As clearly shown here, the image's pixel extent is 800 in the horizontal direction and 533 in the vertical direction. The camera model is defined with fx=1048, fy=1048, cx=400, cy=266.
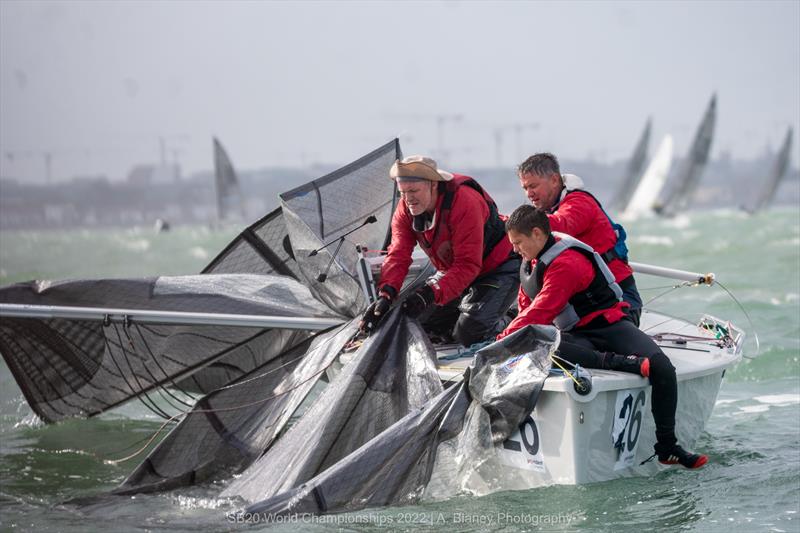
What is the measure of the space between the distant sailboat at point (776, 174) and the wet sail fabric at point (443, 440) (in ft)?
160

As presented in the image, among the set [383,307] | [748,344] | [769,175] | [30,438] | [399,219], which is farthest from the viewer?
[769,175]

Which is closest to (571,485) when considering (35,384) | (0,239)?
(35,384)

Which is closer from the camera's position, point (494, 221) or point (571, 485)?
point (571, 485)

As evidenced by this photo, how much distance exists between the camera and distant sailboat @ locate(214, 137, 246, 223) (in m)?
53.0

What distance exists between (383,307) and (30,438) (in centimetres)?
369

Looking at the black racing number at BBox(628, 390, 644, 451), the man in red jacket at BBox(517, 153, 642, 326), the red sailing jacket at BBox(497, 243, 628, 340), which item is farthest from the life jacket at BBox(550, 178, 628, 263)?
the black racing number at BBox(628, 390, 644, 451)

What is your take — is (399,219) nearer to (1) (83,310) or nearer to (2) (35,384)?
(1) (83,310)

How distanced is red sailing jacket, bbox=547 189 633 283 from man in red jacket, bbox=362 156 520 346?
524mm

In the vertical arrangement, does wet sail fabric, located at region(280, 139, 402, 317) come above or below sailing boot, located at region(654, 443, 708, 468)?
above

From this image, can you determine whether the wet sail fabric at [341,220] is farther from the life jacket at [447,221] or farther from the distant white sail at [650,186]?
the distant white sail at [650,186]

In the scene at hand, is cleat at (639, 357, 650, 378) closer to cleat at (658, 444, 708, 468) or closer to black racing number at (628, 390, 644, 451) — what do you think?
black racing number at (628, 390, 644, 451)

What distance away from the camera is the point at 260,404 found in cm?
616

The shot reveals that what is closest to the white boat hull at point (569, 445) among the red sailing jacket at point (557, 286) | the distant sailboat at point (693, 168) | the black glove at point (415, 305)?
the red sailing jacket at point (557, 286)

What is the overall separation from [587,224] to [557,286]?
24.9 inches
